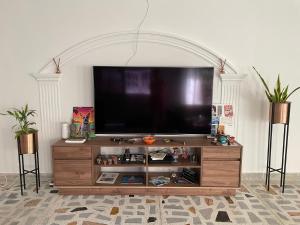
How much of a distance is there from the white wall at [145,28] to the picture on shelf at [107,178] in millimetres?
847

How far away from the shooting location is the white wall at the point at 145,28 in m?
2.83

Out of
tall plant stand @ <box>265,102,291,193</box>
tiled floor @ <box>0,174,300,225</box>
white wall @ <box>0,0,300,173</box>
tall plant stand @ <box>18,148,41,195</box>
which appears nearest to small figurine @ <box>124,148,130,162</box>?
tiled floor @ <box>0,174,300,225</box>

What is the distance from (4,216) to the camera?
229 centimetres

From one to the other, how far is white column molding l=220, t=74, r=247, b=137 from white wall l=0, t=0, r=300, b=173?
0.27 feet

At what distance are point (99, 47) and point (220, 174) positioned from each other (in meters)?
2.00

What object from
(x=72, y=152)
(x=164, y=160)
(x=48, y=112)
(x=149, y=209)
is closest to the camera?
(x=149, y=209)

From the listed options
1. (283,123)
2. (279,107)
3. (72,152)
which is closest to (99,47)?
(72,152)

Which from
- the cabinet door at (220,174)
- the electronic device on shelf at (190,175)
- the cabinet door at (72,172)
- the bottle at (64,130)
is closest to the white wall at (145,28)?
the bottle at (64,130)

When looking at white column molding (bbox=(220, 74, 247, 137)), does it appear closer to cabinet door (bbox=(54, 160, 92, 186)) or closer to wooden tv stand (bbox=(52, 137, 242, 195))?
wooden tv stand (bbox=(52, 137, 242, 195))

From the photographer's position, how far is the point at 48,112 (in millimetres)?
2957

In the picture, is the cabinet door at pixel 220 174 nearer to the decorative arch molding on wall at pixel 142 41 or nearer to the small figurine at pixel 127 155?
the small figurine at pixel 127 155

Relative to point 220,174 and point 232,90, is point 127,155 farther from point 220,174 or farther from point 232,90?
point 232,90

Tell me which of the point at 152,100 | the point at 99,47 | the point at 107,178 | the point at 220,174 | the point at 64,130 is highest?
the point at 99,47

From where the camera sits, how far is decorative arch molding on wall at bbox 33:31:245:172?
2.85 meters
